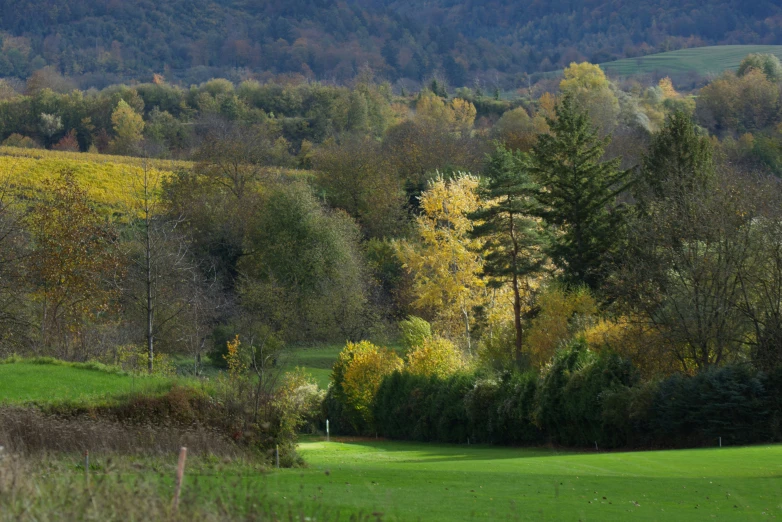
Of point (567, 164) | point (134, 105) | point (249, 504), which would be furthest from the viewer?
point (134, 105)

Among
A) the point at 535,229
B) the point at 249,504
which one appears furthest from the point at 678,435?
the point at 249,504

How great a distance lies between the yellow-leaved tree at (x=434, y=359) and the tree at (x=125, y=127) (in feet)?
216

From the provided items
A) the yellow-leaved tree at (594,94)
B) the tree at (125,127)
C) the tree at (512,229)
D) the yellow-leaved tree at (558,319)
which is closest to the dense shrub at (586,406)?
the yellow-leaved tree at (558,319)

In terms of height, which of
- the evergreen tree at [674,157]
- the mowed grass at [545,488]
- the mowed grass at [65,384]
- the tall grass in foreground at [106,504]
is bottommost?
the mowed grass at [545,488]

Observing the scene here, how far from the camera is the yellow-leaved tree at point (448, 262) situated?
54.5 meters

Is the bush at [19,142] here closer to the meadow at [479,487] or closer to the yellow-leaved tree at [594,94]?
the yellow-leaved tree at [594,94]

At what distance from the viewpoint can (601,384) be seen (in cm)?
3278

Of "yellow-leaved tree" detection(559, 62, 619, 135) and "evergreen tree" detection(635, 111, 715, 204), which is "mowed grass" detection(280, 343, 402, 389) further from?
"yellow-leaved tree" detection(559, 62, 619, 135)

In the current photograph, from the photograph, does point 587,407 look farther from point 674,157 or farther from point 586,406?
point 674,157

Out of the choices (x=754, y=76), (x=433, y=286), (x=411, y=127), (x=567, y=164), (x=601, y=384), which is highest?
(x=754, y=76)

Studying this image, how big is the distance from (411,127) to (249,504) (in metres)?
80.8

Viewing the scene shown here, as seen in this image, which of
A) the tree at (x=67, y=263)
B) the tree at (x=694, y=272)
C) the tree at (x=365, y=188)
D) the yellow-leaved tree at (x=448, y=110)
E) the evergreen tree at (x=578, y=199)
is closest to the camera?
the tree at (x=694, y=272)

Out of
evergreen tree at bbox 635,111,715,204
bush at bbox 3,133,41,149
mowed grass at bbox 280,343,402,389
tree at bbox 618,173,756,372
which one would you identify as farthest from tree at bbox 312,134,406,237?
bush at bbox 3,133,41,149

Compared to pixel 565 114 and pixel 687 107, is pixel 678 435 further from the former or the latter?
pixel 687 107
